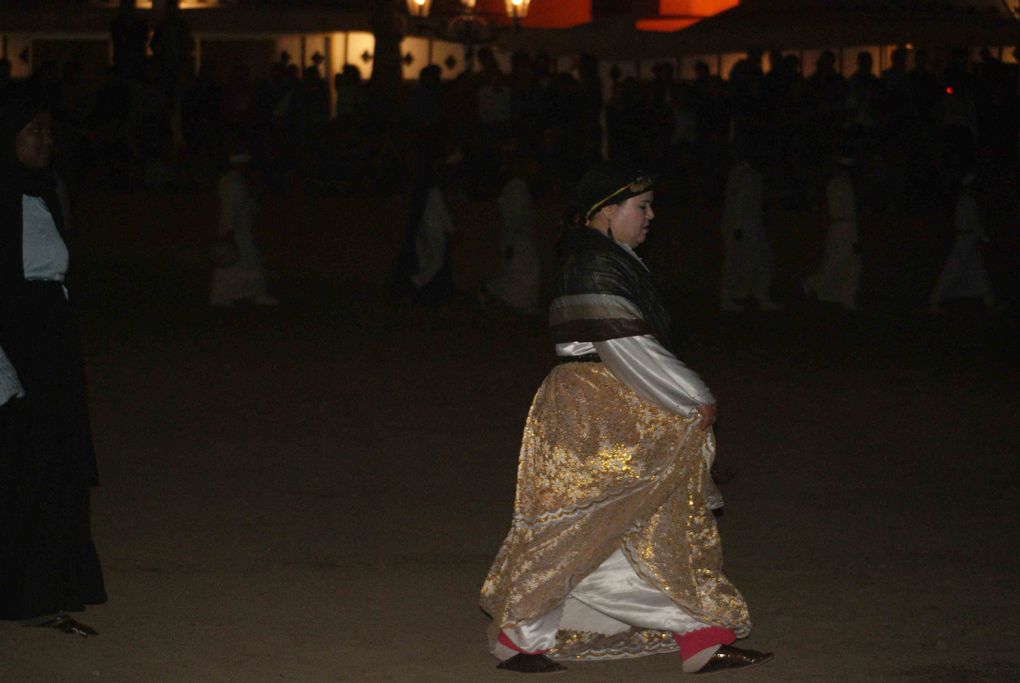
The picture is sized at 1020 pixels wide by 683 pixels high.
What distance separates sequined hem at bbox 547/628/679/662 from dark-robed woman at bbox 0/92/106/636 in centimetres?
163

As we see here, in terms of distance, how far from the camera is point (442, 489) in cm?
848

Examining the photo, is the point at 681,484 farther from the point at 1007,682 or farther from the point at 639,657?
the point at 1007,682

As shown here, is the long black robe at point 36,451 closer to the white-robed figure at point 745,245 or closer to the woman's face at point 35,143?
the woman's face at point 35,143

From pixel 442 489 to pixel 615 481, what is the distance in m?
3.22

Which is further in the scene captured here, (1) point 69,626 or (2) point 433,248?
(2) point 433,248

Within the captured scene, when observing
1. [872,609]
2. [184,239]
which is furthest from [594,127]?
[872,609]

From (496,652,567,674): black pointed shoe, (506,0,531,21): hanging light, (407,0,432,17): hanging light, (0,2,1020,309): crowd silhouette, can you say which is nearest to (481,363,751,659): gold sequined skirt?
(496,652,567,674): black pointed shoe

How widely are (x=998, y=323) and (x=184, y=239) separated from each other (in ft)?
31.6

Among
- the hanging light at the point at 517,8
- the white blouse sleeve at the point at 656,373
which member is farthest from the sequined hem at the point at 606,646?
the hanging light at the point at 517,8

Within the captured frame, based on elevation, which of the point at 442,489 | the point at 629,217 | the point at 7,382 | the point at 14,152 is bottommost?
the point at 442,489

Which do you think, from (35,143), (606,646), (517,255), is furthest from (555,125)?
(606,646)

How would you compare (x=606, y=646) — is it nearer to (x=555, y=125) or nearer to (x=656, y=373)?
(x=656, y=373)

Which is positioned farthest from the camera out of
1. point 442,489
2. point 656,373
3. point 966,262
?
point 966,262

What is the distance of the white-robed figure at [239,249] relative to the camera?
1778 cm
